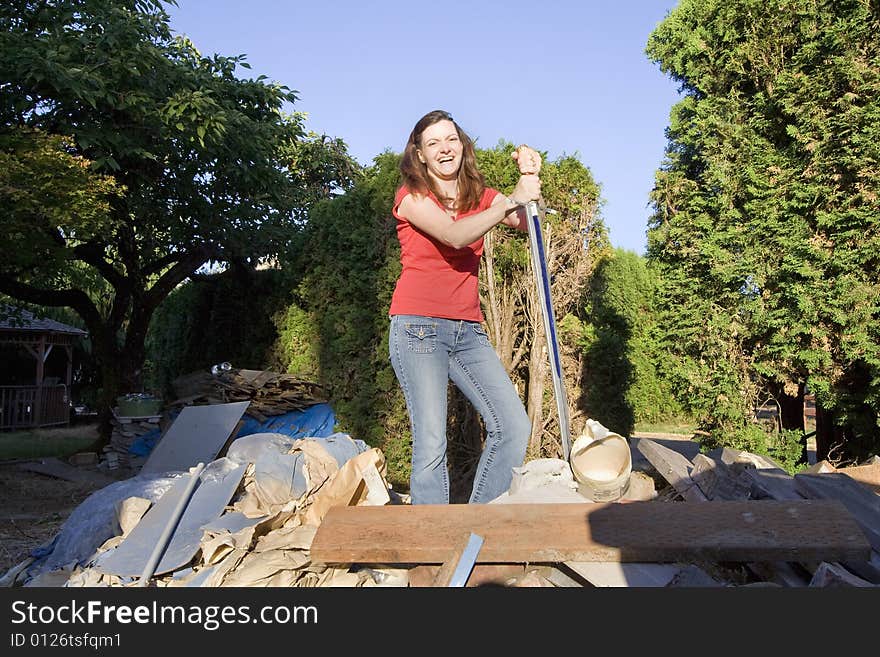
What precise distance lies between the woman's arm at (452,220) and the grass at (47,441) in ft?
29.5

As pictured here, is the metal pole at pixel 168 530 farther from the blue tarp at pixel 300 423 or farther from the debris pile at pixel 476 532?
the blue tarp at pixel 300 423

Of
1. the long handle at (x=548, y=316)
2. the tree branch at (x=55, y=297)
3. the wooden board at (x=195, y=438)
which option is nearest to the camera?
the long handle at (x=548, y=316)

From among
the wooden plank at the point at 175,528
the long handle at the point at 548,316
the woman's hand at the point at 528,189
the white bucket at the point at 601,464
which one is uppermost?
the woman's hand at the point at 528,189

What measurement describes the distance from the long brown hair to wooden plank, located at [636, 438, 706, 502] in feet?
5.13

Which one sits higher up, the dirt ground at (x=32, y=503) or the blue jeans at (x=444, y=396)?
the blue jeans at (x=444, y=396)

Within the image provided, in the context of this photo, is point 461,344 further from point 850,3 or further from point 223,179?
point 223,179

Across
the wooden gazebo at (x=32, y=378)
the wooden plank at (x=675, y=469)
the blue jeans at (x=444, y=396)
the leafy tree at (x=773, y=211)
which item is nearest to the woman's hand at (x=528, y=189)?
the blue jeans at (x=444, y=396)

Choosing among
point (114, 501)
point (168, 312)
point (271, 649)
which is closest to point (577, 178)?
point (114, 501)

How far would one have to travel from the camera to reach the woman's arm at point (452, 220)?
103 inches

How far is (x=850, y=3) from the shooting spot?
3.60 meters

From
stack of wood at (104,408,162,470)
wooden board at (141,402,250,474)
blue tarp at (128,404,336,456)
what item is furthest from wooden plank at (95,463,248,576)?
stack of wood at (104,408,162,470)

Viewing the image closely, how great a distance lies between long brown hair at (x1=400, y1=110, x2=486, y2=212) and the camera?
9.48 feet

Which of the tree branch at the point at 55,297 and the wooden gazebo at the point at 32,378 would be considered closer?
the tree branch at the point at 55,297

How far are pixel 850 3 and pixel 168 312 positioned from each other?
1071 centimetres
